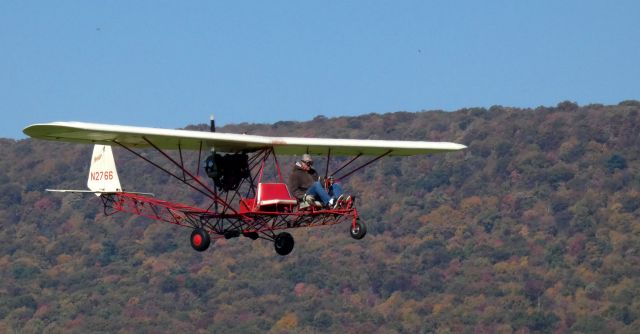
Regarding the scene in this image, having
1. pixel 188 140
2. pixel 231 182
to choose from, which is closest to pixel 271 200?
pixel 231 182

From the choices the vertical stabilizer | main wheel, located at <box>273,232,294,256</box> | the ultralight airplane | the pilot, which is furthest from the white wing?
the vertical stabilizer

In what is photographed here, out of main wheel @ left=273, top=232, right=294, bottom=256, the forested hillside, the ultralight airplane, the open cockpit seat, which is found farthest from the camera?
the forested hillside

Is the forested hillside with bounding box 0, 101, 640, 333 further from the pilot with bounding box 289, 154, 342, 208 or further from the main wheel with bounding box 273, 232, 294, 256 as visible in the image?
the pilot with bounding box 289, 154, 342, 208

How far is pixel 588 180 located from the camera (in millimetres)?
170875

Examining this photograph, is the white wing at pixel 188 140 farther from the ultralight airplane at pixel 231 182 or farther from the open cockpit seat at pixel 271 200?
the open cockpit seat at pixel 271 200

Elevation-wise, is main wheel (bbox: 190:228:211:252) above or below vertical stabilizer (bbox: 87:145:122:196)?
below

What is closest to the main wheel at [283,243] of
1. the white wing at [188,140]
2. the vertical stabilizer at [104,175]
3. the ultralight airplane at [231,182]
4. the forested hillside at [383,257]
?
the ultralight airplane at [231,182]

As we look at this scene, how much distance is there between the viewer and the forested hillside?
134 m

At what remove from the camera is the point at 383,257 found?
488 feet

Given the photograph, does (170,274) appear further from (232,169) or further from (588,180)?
(232,169)

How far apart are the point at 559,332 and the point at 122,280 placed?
39.2 metres

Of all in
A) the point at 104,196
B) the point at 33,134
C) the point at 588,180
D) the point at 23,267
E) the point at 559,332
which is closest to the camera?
the point at 33,134

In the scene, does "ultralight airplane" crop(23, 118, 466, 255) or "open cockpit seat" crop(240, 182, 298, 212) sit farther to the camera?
"open cockpit seat" crop(240, 182, 298, 212)

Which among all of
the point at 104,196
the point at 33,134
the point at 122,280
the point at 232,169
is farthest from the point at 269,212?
the point at 122,280
